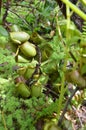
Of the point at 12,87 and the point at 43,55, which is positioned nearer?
the point at 43,55

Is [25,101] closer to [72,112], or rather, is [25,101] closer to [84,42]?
[72,112]

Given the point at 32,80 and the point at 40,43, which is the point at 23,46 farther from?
the point at 32,80

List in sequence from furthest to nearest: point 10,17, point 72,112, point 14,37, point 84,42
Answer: point 10,17 → point 72,112 → point 14,37 → point 84,42

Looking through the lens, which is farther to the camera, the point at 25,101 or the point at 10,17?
the point at 10,17

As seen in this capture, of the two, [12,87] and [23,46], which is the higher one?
[23,46]

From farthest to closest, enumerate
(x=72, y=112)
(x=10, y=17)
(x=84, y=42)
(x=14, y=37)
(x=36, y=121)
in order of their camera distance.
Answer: (x=10, y=17), (x=72, y=112), (x=36, y=121), (x=14, y=37), (x=84, y=42)

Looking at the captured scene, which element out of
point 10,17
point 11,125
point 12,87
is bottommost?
point 11,125

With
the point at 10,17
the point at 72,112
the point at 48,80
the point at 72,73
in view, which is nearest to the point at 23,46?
the point at 72,73

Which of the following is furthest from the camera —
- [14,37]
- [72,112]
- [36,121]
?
[72,112]

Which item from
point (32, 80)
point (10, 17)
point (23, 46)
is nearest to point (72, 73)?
point (23, 46)
